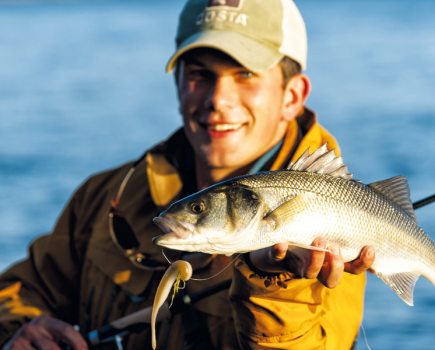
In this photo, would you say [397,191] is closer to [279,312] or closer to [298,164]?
[298,164]

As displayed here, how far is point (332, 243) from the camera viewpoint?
2.17m

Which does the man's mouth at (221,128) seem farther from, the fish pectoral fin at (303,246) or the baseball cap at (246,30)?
the fish pectoral fin at (303,246)

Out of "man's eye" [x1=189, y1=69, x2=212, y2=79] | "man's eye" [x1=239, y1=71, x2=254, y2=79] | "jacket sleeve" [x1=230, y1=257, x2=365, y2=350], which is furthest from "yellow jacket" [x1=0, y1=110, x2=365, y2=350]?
"man's eye" [x1=189, y1=69, x2=212, y2=79]

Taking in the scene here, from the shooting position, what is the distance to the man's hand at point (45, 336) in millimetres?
3150

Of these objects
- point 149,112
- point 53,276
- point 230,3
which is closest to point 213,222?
point 230,3

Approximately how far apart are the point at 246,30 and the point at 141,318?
1.70 m

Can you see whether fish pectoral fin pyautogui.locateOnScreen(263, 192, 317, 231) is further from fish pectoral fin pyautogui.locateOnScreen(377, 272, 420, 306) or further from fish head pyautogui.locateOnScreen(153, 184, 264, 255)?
fish pectoral fin pyautogui.locateOnScreen(377, 272, 420, 306)

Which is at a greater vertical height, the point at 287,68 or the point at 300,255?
the point at 287,68

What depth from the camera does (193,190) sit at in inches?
142

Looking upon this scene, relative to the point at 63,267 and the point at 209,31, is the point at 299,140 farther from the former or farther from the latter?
the point at 63,267

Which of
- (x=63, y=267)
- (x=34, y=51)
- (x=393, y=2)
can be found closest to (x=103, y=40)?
(x=34, y=51)

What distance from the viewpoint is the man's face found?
10.5 ft

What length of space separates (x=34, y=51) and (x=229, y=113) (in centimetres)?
2588

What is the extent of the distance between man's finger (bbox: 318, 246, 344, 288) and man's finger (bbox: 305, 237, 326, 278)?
2.1 inches
